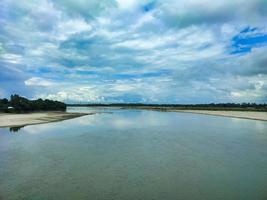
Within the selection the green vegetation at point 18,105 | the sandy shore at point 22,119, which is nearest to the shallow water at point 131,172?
the sandy shore at point 22,119

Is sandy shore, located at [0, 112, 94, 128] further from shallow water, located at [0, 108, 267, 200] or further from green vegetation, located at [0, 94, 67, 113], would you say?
shallow water, located at [0, 108, 267, 200]

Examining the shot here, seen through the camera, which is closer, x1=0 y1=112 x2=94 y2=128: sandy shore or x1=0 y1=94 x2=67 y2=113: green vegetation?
x1=0 y1=112 x2=94 y2=128: sandy shore

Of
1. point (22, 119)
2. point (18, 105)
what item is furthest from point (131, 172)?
point (18, 105)

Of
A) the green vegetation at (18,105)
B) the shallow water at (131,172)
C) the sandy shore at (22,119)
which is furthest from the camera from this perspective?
the green vegetation at (18,105)

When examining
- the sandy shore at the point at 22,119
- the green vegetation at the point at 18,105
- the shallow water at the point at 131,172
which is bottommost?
the shallow water at the point at 131,172

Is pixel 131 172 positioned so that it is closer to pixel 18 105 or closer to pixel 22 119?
pixel 22 119

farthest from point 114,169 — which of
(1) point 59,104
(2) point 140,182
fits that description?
(1) point 59,104

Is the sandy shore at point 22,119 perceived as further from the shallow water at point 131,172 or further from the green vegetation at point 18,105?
the shallow water at point 131,172

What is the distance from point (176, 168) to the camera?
53.6 feet

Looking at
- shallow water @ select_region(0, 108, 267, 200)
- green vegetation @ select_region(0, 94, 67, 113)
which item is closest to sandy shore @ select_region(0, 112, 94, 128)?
green vegetation @ select_region(0, 94, 67, 113)

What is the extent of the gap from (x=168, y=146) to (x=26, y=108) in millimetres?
75548

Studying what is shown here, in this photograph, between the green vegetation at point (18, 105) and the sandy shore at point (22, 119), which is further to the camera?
the green vegetation at point (18, 105)

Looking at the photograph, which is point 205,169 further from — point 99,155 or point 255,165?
point 99,155

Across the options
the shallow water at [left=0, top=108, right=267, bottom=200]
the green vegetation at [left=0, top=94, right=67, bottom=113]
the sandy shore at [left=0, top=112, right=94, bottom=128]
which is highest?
the green vegetation at [left=0, top=94, right=67, bottom=113]
